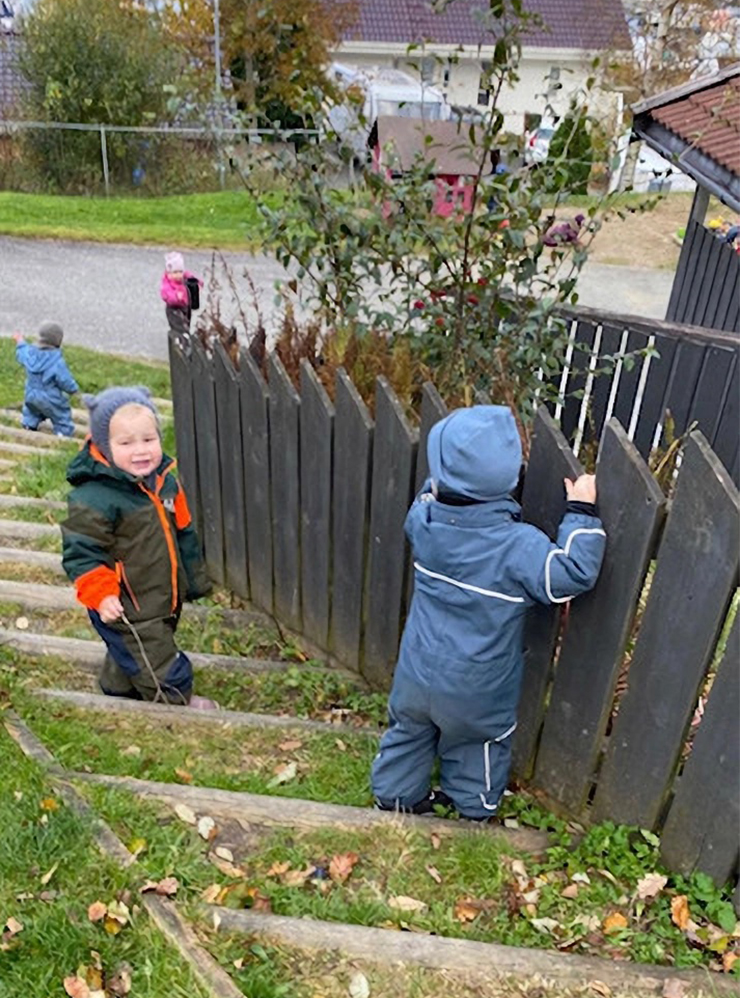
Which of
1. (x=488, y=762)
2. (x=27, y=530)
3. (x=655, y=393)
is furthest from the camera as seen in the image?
(x=655, y=393)

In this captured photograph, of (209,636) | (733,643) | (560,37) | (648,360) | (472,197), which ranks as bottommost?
(209,636)

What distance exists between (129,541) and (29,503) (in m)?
2.30

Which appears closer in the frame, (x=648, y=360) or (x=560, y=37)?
(x=648, y=360)

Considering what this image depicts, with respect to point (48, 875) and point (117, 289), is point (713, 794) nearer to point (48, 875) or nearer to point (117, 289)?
point (48, 875)

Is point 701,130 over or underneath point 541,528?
over

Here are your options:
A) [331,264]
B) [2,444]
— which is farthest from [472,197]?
[2,444]

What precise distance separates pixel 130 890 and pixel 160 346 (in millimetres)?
9165

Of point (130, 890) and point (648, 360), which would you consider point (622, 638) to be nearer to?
point (130, 890)

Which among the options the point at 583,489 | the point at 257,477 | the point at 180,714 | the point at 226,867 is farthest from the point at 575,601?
the point at 257,477

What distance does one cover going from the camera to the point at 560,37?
107ft

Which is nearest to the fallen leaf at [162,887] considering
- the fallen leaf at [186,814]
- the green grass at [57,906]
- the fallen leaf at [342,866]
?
the green grass at [57,906]

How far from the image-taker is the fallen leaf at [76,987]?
6.65 ft

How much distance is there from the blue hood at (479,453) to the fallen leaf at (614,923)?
1.17 metres

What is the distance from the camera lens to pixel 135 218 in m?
16.8
